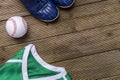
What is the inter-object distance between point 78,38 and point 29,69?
1.08 ft

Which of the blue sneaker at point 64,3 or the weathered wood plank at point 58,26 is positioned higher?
the blue sneaker at point 64,3

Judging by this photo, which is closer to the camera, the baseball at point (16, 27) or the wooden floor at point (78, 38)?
the baseball at point (16, 27)

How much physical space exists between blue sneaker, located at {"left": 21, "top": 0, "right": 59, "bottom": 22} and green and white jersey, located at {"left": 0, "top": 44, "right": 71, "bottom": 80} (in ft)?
0.58

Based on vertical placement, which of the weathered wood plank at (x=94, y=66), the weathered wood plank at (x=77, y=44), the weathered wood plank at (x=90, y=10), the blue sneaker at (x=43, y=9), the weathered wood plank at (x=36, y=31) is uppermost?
the blue sneaker at (x=43, y=9)

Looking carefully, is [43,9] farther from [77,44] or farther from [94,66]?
[94,66]

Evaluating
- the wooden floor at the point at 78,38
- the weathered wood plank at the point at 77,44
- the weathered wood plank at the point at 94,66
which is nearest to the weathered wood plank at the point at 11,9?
the wooden floor at the point at 78,38

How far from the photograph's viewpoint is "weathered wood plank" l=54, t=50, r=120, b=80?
1.76 m

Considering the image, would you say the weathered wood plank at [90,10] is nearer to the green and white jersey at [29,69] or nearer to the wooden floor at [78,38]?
the wooden floor at [78,38]

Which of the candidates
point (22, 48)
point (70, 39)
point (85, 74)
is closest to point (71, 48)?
point (70, 39)

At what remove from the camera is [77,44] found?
1762 millimetres

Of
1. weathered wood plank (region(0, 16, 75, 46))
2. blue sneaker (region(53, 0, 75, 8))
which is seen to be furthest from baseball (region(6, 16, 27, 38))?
blue sneaker (region(53, 0, 75, 8))

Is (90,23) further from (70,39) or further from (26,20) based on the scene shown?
(26,20)

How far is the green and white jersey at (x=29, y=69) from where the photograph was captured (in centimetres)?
167

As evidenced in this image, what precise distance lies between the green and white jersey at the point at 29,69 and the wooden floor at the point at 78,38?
4 cm
